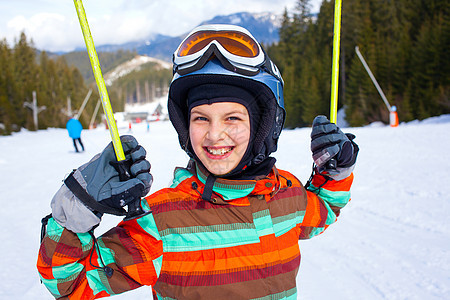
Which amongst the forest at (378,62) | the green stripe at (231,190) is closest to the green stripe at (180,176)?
the green stripe at (231,190)

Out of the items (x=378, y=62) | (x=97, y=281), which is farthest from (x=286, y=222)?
(x=378, y=62)

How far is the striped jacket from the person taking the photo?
1.30m

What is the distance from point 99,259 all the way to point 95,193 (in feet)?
1.05

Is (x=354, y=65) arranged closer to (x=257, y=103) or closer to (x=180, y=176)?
(x=257, y=103)

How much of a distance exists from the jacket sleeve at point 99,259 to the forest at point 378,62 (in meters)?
26.4

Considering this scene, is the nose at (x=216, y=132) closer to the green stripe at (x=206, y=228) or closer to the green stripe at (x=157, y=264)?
the green stripe at (x=206, y=228)

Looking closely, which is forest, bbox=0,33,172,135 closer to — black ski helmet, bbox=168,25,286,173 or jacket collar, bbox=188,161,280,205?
black ski helmet, bbox=168,25,286,173

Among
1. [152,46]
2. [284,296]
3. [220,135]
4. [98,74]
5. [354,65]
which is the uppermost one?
[354,65]

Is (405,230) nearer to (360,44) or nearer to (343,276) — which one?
(343,276)

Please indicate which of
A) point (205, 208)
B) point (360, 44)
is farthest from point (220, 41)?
point (360, 44)

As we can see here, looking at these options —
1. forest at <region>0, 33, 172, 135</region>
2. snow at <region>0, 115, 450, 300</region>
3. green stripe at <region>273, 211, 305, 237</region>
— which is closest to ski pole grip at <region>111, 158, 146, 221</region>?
green stripe at <region>273, 211, 305, 237</region>

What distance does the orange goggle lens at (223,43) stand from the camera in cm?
177

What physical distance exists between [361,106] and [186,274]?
1329 inches

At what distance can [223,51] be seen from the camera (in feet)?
5.62
